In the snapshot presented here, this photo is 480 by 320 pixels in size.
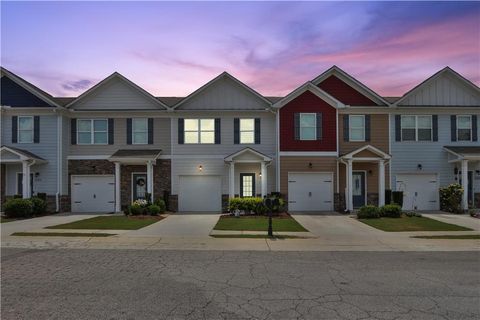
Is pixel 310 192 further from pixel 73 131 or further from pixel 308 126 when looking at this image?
pixel 73 131

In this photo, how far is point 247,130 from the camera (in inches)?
925

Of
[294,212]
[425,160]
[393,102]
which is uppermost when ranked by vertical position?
[393,102]

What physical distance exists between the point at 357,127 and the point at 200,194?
10.3m

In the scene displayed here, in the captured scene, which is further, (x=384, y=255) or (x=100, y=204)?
(x=100, y=204)

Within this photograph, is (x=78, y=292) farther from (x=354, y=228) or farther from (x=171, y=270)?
(x=354, y=228)

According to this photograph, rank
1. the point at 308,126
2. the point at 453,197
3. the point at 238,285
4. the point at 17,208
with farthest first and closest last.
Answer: the point at 308,126 → the point at 453,197 → the point at 17,208 → the point at 238,285

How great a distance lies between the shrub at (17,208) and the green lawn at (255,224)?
1045cm

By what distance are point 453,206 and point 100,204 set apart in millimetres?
20642

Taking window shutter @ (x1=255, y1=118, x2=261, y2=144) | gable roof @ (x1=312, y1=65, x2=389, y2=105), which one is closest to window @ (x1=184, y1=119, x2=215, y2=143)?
window shutter @ (x1=255, y1=118, x2=261, y2=144)

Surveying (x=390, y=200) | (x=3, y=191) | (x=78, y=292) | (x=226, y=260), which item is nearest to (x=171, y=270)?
(x=226, y=260)

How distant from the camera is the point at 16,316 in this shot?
17.2ft

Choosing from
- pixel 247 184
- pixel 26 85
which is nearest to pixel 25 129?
pixel 26 85

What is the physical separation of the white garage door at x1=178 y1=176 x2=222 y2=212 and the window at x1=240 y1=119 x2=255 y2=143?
2.81 m

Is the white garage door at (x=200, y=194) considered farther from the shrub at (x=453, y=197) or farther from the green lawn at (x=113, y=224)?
the shrub at (x=453, y=197)
